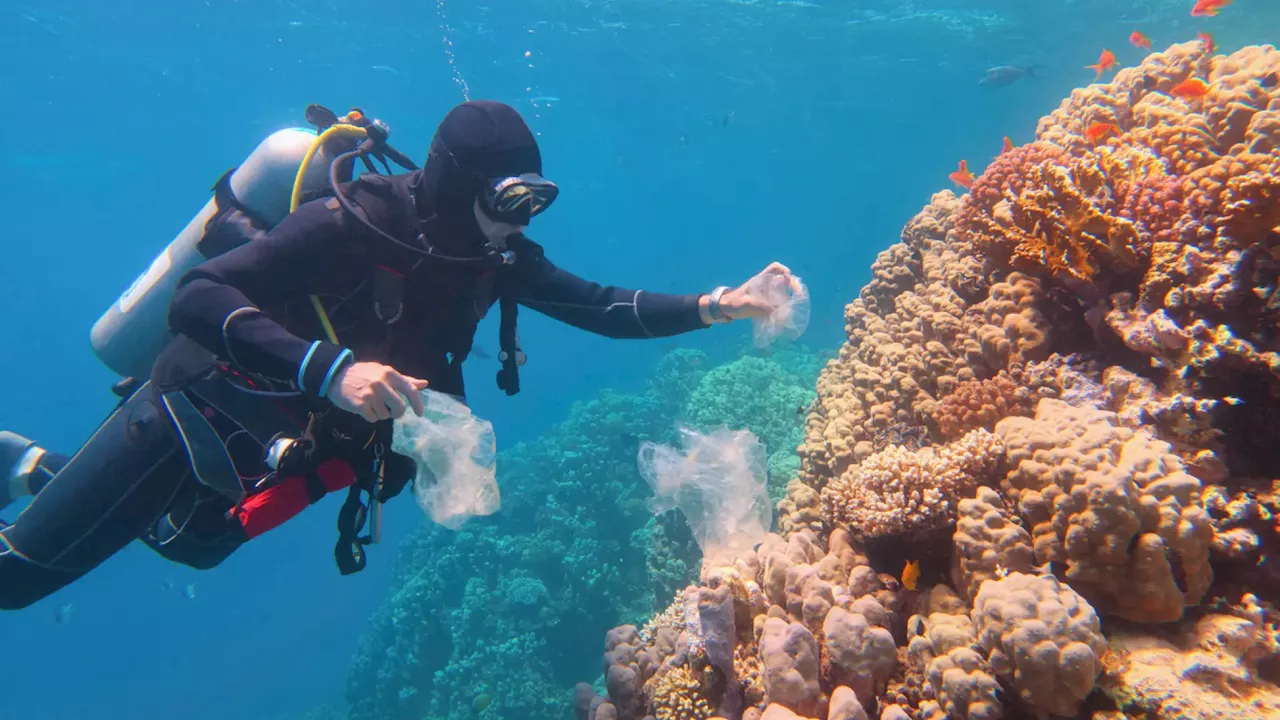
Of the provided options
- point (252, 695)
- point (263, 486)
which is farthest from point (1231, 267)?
point (252, 695)

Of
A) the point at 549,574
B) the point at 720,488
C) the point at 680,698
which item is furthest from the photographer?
the point at 549,574

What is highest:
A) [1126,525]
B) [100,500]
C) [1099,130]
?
[1099,130]

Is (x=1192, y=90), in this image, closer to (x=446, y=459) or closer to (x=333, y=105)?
(x=446, y=459)

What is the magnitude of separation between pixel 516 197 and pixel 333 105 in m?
37.1

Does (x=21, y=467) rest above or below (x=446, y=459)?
below

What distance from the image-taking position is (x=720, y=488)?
4.07 meters

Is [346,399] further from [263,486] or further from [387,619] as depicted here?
[387,619]

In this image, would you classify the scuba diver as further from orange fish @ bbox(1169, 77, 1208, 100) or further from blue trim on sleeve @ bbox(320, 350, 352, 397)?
orange fish @ bbox(1169, 77, 1208, 100)

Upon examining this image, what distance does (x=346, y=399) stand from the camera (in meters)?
2.36

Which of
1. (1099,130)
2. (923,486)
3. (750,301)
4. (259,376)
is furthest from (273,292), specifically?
(1099,130)

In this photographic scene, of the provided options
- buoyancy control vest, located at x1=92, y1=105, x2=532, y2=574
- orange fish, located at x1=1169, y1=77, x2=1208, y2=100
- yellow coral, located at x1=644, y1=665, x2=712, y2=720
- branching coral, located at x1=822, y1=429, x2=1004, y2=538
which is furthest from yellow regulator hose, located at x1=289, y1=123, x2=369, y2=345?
orange fish, located at x1=1169, y1=77, x2=1208, y2=100

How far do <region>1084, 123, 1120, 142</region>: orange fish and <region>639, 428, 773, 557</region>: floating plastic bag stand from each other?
4.05 m

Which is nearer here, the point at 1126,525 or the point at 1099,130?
the point at 1126,525

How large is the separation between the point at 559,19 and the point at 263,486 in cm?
2624
